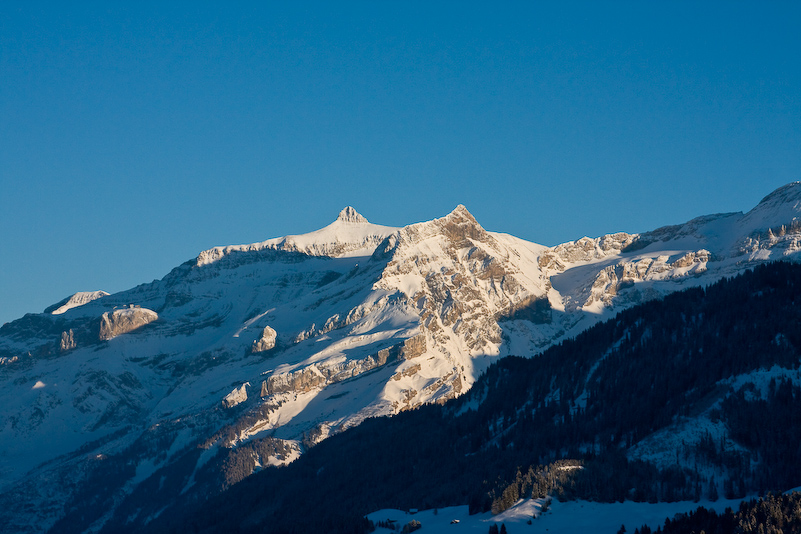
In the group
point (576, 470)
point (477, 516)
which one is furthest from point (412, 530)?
point (576, 470)

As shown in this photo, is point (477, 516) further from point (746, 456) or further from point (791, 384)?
point (791, 384)

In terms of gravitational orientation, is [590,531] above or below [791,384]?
below

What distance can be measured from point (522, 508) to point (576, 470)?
1410 cm

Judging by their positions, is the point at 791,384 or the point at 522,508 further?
the point at 791,384

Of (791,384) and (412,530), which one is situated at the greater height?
(791,384)

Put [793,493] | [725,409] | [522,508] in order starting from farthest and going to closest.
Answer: [725,409]
[522,508]
[793,493]

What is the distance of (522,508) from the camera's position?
185 m

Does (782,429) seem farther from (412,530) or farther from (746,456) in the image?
(412,530)

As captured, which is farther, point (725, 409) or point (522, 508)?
point (725, 409)

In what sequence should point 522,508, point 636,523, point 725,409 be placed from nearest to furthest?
point 636,523 → point 522,508 → point 725,409

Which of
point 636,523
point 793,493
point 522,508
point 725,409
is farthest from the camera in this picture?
point 725,409

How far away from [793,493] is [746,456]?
31791mm

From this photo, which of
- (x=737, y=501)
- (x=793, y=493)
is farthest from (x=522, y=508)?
(x=793, y=493)

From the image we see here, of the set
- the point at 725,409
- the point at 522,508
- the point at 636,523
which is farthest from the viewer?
the point at 725,409
